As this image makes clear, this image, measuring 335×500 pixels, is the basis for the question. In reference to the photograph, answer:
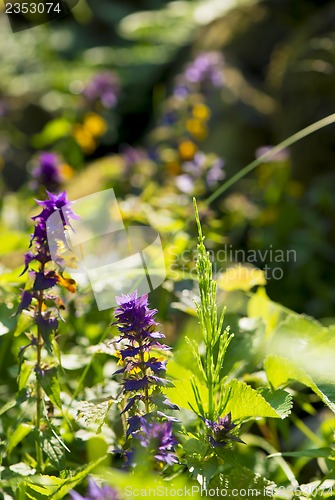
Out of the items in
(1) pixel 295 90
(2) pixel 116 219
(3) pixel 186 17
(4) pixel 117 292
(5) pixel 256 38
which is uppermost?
(3) pixel 186 17

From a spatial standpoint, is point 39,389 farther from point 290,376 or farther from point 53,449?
point 290,376

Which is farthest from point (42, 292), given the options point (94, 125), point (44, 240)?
point (94, 125)

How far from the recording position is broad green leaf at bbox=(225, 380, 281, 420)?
1093 millimetres

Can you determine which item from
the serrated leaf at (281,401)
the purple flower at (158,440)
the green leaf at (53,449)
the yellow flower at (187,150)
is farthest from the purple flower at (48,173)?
the purple flower at (158,440)

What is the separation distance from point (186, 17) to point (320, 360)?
5.70 metres

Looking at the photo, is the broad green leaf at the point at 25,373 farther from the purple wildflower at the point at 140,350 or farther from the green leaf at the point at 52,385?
the purple wildflower at the point at 140,350

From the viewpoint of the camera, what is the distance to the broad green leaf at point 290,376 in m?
1.19

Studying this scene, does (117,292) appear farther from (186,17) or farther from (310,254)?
(186,17)

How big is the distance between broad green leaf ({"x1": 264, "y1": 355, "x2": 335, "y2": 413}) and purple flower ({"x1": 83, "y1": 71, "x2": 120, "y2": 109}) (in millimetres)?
2350

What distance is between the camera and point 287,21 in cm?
478

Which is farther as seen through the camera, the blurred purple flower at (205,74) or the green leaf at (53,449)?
the blurred purple flower at (205,74)

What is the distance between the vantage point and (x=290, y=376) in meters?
1.29

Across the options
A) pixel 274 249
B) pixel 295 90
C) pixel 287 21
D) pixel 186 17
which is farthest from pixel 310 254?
pixel 186 17

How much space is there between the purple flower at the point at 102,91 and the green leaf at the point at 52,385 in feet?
7.87
